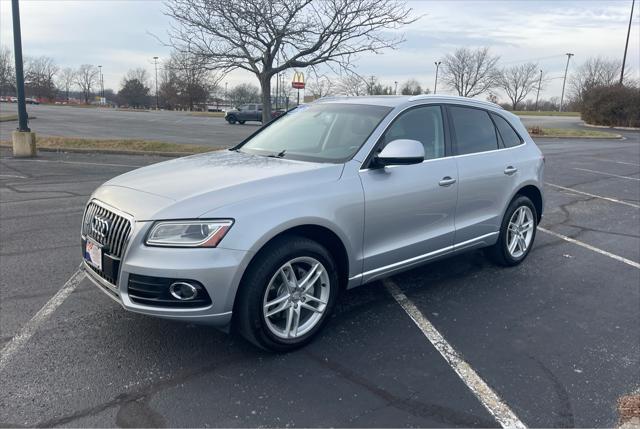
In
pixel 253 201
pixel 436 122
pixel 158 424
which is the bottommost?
pixel 158 424

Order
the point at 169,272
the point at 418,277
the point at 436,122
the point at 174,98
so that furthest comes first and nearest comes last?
1. the point at 174,98
2. the point at 418,277
3. the point at 436,122
4. the point at 169,272

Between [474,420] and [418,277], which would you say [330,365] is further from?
[418,277]

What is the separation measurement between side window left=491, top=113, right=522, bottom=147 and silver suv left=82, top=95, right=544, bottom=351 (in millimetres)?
135

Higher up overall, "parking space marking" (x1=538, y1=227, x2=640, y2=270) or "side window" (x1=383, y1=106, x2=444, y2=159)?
"side window" (x1=383, y1=106, x2=444, y2=159)

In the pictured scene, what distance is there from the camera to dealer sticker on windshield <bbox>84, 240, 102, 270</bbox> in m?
3.29

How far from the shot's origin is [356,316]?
404 cm

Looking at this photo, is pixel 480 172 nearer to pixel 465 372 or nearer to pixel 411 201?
pixel 411 201

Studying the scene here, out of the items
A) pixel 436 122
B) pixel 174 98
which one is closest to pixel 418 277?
pixel 436 122

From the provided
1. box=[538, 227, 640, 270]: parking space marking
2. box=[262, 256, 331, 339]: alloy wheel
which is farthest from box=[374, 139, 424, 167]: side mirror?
box=[538, 227, 640, 270]: parking space marking

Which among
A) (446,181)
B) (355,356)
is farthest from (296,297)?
(446,181)

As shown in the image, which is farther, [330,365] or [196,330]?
[196,330]

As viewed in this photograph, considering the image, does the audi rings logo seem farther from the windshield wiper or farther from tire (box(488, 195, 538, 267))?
tire (box(488, 195, 538, 267))

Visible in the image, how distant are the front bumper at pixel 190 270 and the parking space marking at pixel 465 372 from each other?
1.54 m

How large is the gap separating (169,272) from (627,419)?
272 centimetres
